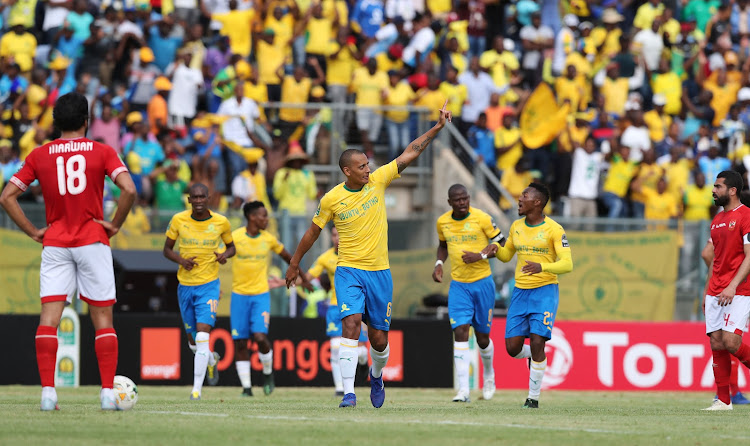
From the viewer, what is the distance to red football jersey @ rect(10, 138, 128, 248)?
10.4m

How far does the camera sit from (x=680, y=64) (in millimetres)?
28031

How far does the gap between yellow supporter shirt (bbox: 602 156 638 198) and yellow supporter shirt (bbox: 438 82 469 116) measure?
11.2 ft

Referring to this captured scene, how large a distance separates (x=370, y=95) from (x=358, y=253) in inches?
488

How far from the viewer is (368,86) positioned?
24.3m

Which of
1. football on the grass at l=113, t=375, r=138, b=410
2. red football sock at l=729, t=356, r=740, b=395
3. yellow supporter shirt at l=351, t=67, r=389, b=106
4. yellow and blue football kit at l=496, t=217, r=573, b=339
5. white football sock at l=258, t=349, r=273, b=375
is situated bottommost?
red football sock at l=729, t=356, r=740, b=395

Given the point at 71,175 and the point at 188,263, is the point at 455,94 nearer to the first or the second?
the point at 188,263

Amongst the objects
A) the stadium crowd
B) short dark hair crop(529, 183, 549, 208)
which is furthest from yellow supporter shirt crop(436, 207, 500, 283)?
the stadium crowd

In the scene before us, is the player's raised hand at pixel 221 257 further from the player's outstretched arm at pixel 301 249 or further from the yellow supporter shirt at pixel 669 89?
the yellow supporter shirt at pixel 669 89

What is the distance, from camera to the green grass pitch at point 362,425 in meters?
8.82

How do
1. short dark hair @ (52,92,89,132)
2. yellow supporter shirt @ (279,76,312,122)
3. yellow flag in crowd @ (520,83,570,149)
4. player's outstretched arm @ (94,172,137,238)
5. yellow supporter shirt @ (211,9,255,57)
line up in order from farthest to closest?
1. yellow flag in crowd @ (520,83,570,149)
2. yellow supporter shirt @ (211,9,255,57)
3. yellow supporter shirt @ (279,76,312,122)
4. short dark hair @ (52,92,89,132)
5. player's outstretched arm @ (94,172,137,238)

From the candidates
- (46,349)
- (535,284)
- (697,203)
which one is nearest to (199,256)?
(535,284)

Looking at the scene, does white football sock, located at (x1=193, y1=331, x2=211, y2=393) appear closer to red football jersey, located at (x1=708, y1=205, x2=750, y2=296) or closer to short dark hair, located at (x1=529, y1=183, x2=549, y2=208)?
short dark hair, located at (x1=529, y1=183, x2=549, y2=208)

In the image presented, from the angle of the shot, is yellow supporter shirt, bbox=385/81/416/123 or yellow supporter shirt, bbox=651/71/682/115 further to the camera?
yellow supporter shirt, bbox=651/71/682/115

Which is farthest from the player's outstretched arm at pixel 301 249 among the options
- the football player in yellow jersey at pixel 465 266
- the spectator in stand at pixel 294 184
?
the spectator in stand at pixel 294 184
